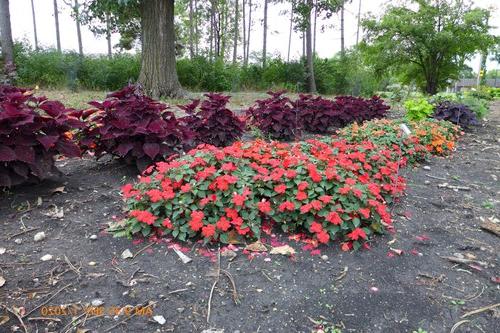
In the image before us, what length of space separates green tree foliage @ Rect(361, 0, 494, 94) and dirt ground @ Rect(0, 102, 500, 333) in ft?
40.3

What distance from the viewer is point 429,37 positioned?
43.5 ft

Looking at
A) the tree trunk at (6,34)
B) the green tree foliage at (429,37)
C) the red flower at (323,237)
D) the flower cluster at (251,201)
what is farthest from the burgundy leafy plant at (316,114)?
the green tree foliage at (429,37)

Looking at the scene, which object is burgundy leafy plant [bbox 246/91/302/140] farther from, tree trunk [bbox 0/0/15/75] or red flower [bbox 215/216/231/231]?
tree trunk [bbox 0/0/15/75]

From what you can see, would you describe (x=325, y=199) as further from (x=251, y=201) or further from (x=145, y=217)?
(x=145, y=217)

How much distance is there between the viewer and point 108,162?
11.3 feet

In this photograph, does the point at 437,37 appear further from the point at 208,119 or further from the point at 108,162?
the point at 108,162

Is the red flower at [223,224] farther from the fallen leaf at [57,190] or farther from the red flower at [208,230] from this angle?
the fallen leaf at [57,190]

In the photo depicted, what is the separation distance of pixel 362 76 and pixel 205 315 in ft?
49.4

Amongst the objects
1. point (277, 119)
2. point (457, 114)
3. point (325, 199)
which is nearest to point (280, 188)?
point (325, 199)

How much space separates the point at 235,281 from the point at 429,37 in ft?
45.3

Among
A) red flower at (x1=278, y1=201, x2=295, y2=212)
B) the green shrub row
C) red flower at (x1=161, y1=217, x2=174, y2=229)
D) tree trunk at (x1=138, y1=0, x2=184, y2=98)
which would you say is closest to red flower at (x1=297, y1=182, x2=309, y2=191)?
red flower at (x1=278, y1=201, x2=295, y2=212)

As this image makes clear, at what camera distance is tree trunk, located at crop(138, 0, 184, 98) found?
7.36 m

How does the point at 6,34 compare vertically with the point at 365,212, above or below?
above

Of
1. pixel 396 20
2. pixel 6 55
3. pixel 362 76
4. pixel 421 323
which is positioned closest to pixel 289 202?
pixel 421 323
